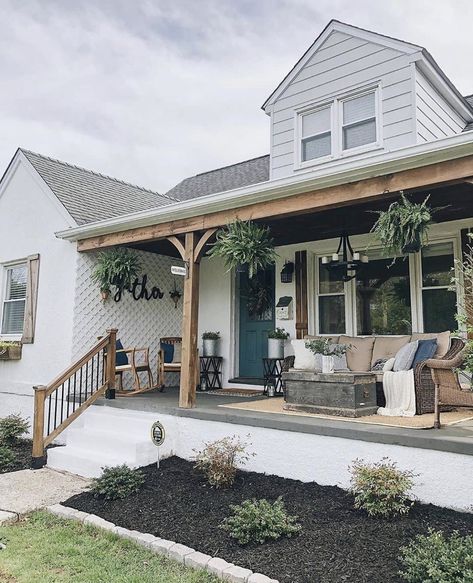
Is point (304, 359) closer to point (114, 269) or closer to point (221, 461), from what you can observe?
point (221, 461)

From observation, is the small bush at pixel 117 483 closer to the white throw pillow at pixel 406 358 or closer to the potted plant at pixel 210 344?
the white throw pillow at pixel 406 358

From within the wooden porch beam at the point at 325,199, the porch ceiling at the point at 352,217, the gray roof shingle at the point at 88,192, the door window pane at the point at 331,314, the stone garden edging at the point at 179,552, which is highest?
the gray roof shingle at the point at 88,192

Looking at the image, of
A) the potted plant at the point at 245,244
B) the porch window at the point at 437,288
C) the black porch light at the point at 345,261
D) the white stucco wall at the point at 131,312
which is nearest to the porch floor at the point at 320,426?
the white stucco wall at the point at 131,312

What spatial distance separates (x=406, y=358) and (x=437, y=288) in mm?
1384

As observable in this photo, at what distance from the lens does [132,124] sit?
1513 centimetres

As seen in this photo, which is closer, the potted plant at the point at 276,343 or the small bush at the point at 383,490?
the small bush at the point at 383,490

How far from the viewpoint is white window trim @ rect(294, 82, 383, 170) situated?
609 centimetres

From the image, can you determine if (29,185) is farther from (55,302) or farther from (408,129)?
(408,129)

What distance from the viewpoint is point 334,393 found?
457cm

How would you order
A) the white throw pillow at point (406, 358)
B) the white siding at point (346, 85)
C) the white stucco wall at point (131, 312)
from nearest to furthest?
the white throw pillow at point (406, 358)
the white siding at point (346, 85)
the white stucco wall at point (131, 312)

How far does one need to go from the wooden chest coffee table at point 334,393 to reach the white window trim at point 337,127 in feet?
10.0

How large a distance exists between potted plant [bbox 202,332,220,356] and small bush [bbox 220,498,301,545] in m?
4.43

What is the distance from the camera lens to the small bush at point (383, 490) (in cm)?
320

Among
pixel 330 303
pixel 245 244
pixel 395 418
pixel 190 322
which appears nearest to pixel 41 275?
pixel 190 322
